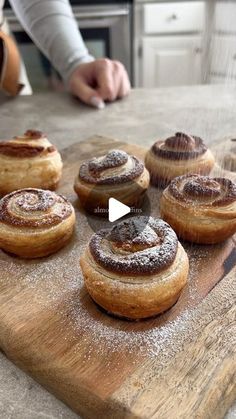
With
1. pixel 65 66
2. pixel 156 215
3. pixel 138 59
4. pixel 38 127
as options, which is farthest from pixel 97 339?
pixel 138 59

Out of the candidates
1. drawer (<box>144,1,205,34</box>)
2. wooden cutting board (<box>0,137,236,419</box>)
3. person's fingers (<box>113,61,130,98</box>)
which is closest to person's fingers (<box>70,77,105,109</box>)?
person's fingers (<box>113,61,130,98</box>)

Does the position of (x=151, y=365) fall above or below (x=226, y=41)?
below

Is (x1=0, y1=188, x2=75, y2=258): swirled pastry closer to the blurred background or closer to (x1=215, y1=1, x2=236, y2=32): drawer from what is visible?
(x1=215, y1=1, x2=236, y2=32): drawer

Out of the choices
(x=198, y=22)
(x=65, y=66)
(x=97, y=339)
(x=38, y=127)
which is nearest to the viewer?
(x=97, y=339)

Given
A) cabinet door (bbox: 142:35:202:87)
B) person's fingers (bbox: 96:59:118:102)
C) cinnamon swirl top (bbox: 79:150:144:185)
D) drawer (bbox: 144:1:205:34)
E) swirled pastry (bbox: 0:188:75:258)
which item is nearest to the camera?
swirled pastry (bbox: 0:188:75:258)

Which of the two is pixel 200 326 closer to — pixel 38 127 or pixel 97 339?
pixel 97 339

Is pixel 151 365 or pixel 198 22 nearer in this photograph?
pixel 151 365

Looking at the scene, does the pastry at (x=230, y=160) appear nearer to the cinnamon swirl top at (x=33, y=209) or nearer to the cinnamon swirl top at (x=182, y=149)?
the cinnamon swirl top at (x=182, y=149)
